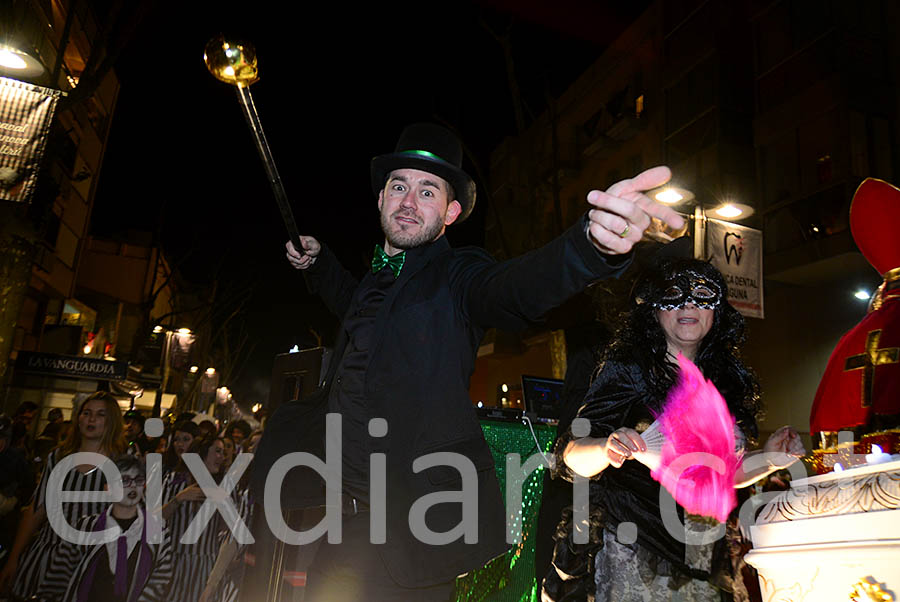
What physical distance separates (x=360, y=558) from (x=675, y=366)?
1453mm

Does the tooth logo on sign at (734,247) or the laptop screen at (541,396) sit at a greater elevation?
the tooth logo on sign at (734,247)

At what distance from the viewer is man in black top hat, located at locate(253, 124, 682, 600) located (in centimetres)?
161

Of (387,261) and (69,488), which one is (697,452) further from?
(69,488)

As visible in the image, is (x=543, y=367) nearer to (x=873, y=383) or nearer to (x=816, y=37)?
(x=816, y=37)

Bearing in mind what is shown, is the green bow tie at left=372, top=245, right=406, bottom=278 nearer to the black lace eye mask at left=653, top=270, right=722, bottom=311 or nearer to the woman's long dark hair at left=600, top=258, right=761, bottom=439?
the woman's long dark hair at left=600, top=258, right=761, bottom=439

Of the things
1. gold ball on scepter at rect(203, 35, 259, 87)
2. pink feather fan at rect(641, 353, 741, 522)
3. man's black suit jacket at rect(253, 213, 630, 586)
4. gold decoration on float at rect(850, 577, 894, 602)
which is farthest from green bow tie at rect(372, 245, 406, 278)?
gold decoration on float at rect(850, 577, 894, 602)

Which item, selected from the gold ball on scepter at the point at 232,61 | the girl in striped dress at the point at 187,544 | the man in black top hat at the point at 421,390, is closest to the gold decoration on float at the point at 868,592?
the man in black top hat at the point at 421,390

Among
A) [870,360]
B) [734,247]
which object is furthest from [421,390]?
[734,247]

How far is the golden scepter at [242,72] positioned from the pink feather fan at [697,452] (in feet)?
5.26

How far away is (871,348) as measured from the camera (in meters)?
3.18

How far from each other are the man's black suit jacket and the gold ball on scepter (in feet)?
3.29

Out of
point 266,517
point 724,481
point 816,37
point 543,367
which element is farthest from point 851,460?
point 543,367

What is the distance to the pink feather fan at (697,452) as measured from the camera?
232cm

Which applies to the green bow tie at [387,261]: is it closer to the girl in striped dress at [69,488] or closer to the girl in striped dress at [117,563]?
the girl in striped dress at [117,563]
